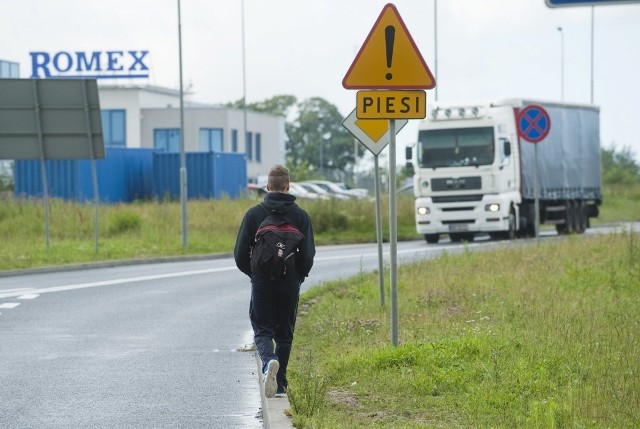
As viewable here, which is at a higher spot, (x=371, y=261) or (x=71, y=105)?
(x=71, y=105)

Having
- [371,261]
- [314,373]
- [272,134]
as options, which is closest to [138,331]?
[314,373]

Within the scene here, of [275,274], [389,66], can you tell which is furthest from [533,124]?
[275,274]

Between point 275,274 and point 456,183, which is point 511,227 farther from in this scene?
point 275,274

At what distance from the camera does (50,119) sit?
99.1 ft

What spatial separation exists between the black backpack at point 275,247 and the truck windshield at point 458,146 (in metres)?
25.0

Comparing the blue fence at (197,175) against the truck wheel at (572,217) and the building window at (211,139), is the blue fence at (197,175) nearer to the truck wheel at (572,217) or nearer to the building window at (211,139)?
the truck wheel at (572,217)

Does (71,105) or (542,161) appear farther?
(542,161)

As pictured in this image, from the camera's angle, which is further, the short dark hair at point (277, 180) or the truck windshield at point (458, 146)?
the truck windshield at point (458, 146)

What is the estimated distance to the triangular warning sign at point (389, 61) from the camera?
11.2 metres

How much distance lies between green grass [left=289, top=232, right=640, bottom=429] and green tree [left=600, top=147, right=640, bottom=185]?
2276 inches

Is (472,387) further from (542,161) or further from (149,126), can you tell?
(149,126)

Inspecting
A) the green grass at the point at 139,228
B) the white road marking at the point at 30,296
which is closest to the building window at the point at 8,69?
the green grass at the point at 139,228

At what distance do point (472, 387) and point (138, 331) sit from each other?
279 inches

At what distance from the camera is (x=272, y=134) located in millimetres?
104812
